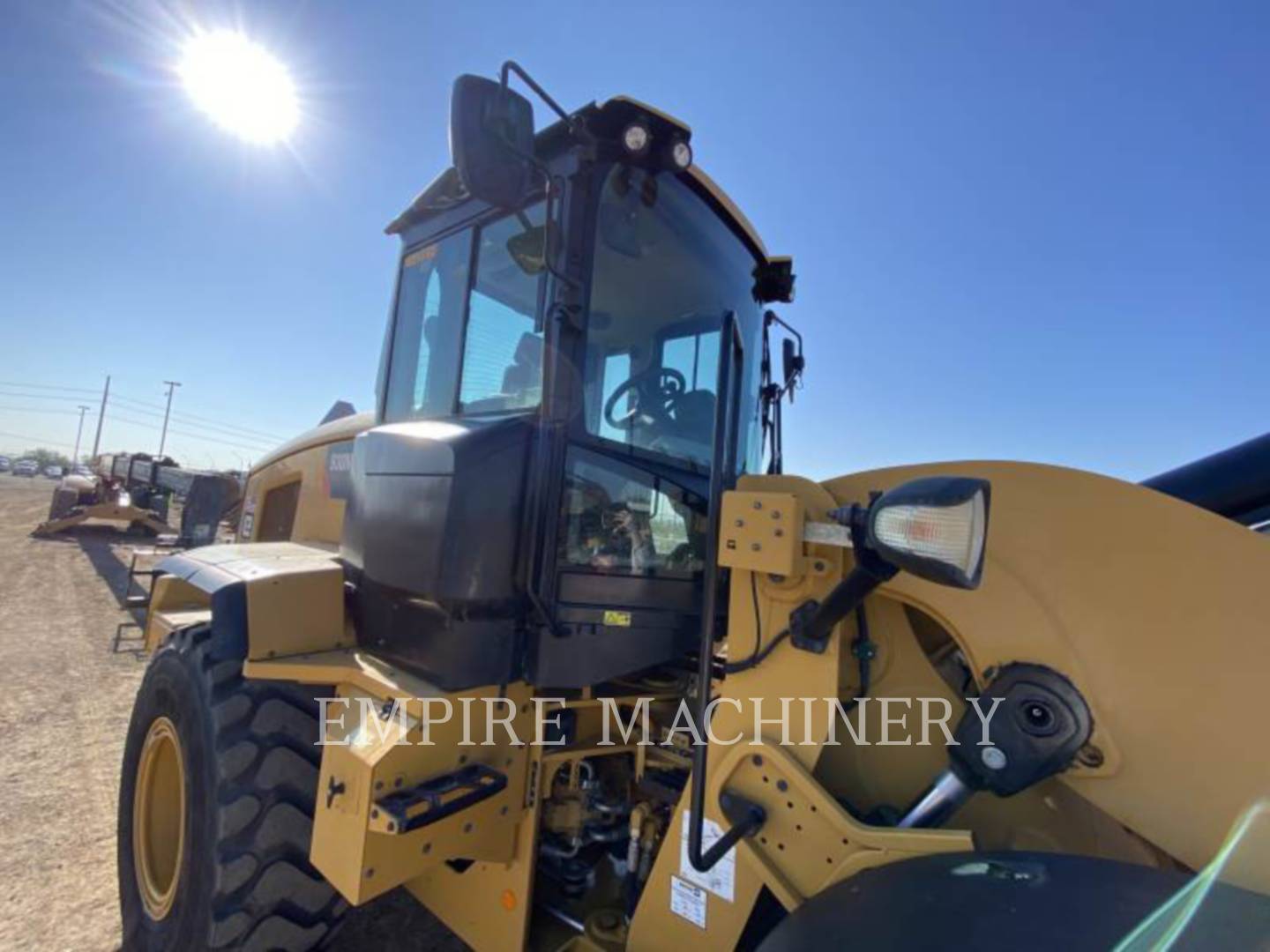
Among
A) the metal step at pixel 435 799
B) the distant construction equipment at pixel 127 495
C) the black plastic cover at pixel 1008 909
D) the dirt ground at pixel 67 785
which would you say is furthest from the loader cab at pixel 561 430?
the distant construction equipment at pixel 127 495

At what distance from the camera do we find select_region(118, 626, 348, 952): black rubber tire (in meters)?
1.93

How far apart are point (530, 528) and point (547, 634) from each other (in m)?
0.30

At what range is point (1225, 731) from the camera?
1.21 metres

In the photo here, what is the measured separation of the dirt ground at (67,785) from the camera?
270 centimetres

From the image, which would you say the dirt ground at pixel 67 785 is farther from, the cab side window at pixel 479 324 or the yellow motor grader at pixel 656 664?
the cab side window at pixel 479 324

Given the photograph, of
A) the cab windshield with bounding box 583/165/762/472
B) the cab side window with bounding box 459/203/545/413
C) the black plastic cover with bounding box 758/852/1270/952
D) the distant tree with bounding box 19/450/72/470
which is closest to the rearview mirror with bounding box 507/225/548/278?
the cab side window with bounding box 459/203/545/413

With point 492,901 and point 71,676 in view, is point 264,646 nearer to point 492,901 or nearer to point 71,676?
point 492,901

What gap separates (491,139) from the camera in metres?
1.61

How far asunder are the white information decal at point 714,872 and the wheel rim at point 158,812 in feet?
6.62

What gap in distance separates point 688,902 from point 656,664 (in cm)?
63

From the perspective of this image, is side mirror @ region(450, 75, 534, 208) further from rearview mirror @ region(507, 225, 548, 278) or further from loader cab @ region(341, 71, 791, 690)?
rearview mirror @ region(507, 225, 548, 278)

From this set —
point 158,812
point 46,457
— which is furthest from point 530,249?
point 46,457

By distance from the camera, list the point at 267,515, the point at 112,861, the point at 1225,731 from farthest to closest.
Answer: the point at 267,515
the point at 112,861
the point at 1225,731

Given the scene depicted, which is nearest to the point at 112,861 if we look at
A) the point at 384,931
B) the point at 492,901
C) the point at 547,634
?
the point at 384,931
